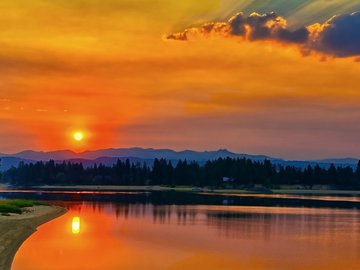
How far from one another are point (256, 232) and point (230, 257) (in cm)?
1932

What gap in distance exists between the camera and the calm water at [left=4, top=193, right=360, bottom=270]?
41.4 m

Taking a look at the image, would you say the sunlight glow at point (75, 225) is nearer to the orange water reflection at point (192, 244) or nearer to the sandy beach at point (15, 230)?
the orange water reflection at point (192, 244)

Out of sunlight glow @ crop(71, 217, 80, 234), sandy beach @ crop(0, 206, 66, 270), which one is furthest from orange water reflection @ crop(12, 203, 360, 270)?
sandy beach @ crop(0, 206, 66, 270)

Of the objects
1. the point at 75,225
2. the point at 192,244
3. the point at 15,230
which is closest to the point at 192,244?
the point at 192,244

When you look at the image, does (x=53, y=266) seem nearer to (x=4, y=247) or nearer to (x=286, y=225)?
(x=4, y=247)

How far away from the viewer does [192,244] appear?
2051 inches

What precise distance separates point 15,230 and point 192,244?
675 inches

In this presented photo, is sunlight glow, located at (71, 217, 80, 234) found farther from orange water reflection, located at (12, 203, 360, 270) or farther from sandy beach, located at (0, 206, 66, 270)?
sandy beach, located at (0, 206, 66, 270)

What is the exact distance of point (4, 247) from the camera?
45.1 m

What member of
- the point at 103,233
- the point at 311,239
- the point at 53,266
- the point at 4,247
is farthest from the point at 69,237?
the point at 311,239

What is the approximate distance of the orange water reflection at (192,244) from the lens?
41.3 meters

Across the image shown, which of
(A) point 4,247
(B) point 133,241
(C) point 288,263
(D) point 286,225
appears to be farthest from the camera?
(D) point 286,225

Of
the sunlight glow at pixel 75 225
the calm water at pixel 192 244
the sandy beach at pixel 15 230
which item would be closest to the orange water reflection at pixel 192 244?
the calm water at pixel 192 244

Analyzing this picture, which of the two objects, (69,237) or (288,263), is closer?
(288,263)
